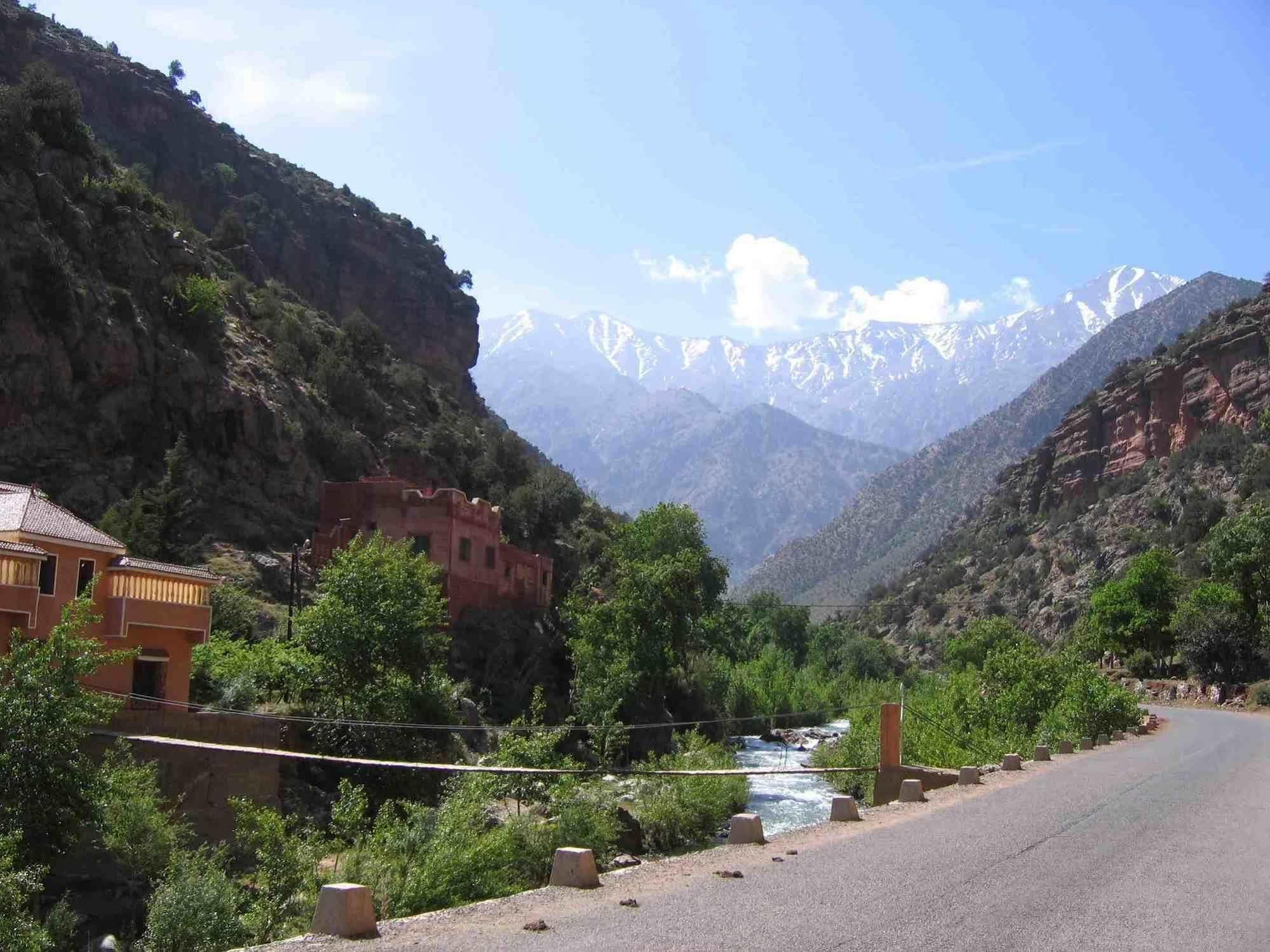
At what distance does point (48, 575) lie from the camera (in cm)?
2302

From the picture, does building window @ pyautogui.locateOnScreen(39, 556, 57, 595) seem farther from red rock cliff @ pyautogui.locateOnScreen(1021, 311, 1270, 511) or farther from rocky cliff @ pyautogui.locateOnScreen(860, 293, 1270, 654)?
red rock cliff @ pyautogui.locateOnScreen(1021, 311, 1270, 511)

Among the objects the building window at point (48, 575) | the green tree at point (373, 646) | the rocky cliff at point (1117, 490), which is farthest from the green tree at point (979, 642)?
the building window at point (48, 575)

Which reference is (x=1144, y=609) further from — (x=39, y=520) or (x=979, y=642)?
(x=39, y=520)

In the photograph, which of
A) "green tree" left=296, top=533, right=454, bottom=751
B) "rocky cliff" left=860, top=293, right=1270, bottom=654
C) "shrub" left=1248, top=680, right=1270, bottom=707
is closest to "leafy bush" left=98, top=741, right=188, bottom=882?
"green tree" left=296, top=533, right=454, bottom=751

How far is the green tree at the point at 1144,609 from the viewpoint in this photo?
223 ft

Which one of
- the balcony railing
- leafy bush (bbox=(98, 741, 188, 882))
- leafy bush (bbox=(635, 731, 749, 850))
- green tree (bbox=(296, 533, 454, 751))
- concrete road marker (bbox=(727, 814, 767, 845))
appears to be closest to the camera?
concrete road marker (bbox=(727, 814, 767, 845))

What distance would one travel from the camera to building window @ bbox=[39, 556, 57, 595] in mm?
22781

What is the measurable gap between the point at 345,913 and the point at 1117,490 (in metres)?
106

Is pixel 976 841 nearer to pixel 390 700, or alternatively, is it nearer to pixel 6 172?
pixel 390 700

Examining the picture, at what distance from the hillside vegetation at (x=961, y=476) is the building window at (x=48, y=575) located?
144989mm

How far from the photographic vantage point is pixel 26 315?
46.0m

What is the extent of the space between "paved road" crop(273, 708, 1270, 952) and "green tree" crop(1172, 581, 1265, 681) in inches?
1910

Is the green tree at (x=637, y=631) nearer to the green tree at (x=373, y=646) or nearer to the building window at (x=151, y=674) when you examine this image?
the green tree at (x=373, y=646)

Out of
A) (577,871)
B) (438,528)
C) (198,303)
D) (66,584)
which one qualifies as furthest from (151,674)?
(198,303)
